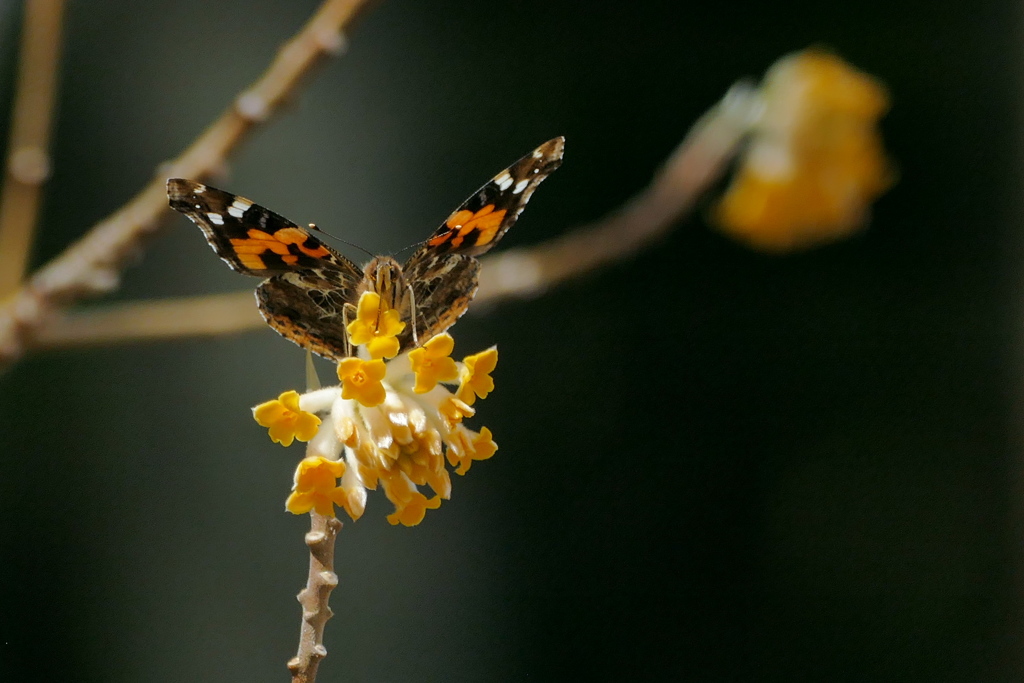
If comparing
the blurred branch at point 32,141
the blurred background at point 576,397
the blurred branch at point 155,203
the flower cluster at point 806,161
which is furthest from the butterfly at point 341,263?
the blurred background at point 576,397

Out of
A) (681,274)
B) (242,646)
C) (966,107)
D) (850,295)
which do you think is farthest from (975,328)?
(242,646)

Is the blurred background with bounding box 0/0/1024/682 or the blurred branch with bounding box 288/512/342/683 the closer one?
the blurred branch with bounding box 288/512/342/683

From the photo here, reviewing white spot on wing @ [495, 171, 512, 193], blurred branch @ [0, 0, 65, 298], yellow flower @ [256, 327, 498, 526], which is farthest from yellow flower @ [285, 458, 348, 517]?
blurred branch @ [0, 0, 65, 298]

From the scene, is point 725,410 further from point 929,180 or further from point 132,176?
point 132,176

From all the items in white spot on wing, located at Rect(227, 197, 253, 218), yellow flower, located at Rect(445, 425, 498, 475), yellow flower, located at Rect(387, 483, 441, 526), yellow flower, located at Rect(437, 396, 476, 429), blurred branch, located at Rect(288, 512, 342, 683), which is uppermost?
white spot on wing, located at Rect(227, 197, 253, 218)

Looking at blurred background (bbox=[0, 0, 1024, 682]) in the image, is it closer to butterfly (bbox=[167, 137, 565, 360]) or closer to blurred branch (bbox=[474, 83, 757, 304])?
blurred branch (bbox=[474, 83, 757, 304])

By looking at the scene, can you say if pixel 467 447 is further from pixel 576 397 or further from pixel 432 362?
pixel 576 397
